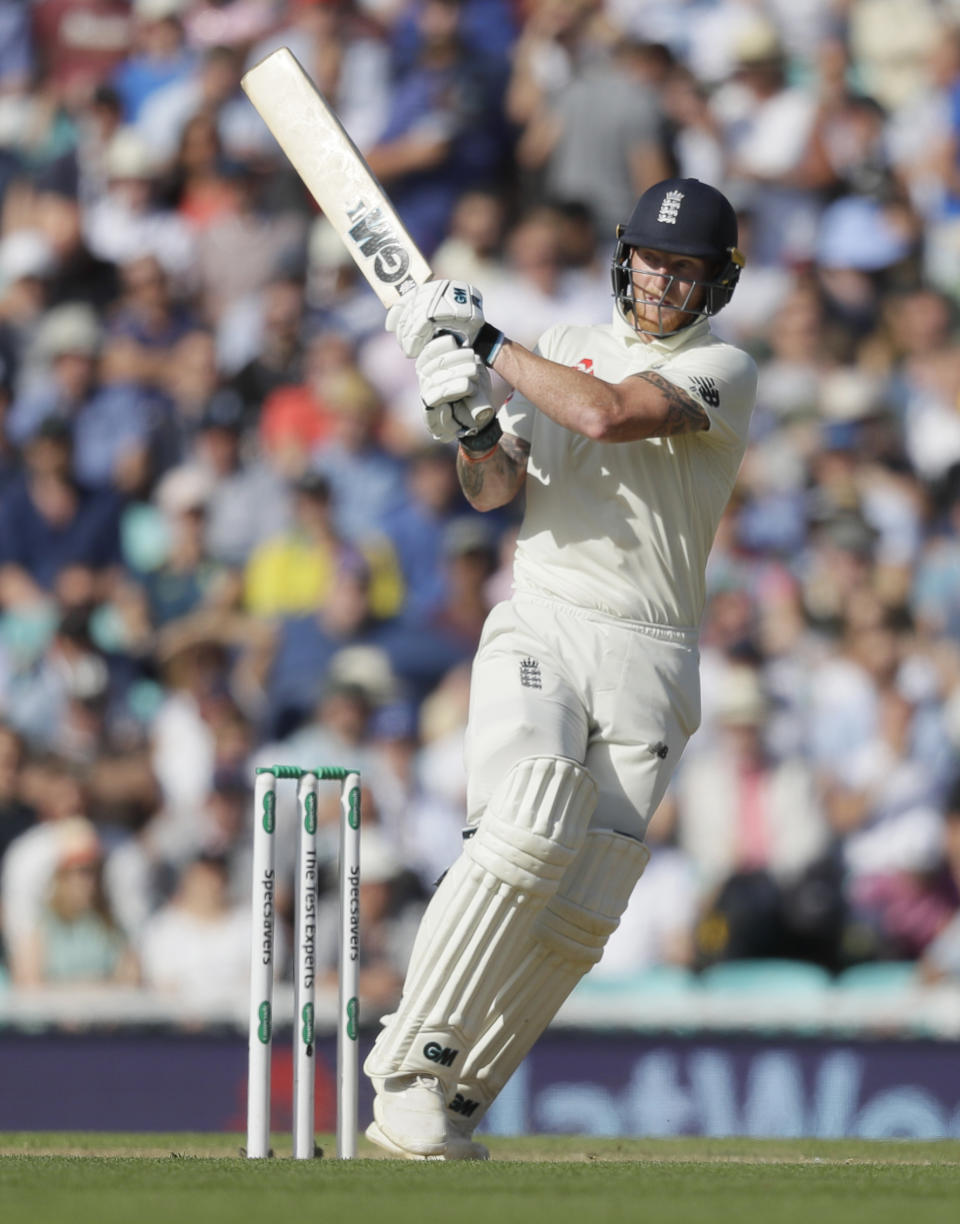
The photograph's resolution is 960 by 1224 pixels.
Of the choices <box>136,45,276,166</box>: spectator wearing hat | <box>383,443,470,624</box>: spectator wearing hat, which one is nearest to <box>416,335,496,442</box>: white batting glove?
<box>383,443,470,624</box>: spectator wearing hat

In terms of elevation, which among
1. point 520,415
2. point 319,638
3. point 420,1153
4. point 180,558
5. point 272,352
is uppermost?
point 272,352

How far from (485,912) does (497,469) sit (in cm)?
101

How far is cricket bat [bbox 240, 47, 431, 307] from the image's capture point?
4691mm

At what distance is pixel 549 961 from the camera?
14.1ft

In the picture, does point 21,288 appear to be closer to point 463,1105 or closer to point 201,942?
point 201,942

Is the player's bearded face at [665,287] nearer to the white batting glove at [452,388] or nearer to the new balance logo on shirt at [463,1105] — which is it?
the white batting glove at [452,388]

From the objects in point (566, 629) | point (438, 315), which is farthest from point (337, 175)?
point (566, 629)

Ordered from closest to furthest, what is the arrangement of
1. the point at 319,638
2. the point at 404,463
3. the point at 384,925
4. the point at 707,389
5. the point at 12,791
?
the point at 707,389 → the point at 384,925 → the point at 12,791 → the point at 319,638 → the point at 404,463

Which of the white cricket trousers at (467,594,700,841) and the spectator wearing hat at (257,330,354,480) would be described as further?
the spectator wearing hat at (257,330,354,480)

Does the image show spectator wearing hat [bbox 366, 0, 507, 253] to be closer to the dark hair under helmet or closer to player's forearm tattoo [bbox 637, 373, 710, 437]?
the dark hair under helmet

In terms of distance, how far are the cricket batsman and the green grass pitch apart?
349mm

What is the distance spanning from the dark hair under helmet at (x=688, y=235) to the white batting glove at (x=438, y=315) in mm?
→ 438

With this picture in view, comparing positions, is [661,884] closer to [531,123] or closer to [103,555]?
[103,555]

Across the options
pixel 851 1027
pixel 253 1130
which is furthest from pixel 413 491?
pixel 253 1130
